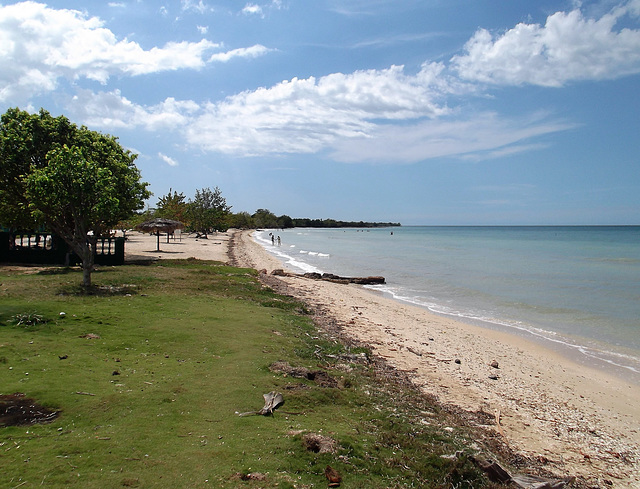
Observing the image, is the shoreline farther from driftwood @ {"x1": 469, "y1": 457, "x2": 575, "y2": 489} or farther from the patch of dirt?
the patch of dirt

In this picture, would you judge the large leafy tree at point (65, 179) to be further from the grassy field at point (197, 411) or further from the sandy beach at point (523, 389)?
the sandy beach at point (523, 389)

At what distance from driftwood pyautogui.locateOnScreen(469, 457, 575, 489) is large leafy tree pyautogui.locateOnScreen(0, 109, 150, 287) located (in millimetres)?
12189

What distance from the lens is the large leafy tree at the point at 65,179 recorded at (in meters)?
12.6

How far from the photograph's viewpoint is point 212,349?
7.86m

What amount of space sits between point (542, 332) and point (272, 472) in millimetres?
13295

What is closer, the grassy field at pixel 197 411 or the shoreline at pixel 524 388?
the grassy field at pixel 197 411

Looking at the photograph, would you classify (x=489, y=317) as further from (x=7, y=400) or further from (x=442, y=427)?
(x=7, y=400)

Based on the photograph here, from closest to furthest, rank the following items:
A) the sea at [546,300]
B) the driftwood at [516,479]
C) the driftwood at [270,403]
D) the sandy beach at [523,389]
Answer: the driftwood at [516,479]
the driftwood at [270,403]
the sandy beach at [523,389]
the sea at [546,300]

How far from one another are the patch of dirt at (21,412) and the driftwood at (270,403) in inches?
86.2

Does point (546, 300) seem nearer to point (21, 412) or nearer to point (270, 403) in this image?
point (270, 403)

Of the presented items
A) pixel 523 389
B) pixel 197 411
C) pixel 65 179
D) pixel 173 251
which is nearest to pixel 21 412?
Result: pixel 197 411

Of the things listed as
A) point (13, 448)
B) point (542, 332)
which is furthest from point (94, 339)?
point (542, 332)

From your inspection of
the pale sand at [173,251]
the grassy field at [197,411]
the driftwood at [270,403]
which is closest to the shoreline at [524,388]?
the grassy field at [197,411]

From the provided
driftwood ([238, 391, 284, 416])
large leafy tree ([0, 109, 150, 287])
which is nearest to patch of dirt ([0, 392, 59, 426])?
driftwood ([238, 391, 284, 416])
